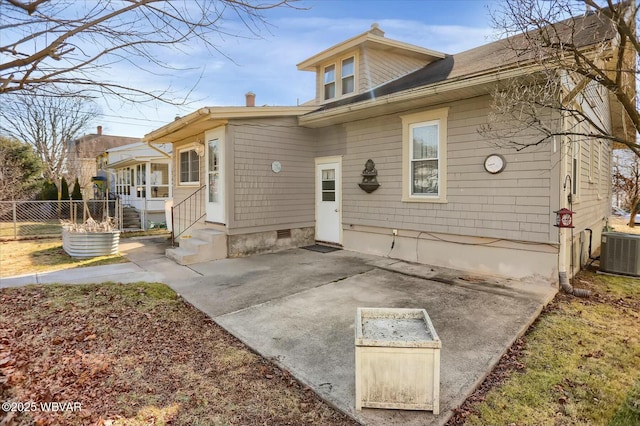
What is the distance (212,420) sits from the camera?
7.51 feet

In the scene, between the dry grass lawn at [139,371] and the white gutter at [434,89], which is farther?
the white gutter at [434,89]

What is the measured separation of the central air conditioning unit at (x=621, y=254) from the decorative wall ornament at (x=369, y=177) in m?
4.46

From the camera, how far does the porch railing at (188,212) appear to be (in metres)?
8.66

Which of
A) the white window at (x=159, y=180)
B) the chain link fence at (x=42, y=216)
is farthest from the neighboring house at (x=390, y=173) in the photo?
the white window at (x=159, y=180)

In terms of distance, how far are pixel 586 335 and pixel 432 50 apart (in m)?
9.02

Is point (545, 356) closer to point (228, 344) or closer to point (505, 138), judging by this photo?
point (228, 344)

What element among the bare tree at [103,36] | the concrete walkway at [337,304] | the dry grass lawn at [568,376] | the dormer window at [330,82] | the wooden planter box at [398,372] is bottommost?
the dry grass lawn at [568,376]

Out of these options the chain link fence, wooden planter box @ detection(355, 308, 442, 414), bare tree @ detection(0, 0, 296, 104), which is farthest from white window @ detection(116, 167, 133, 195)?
wooden planter box @ detection(355, 308, 442, 414)

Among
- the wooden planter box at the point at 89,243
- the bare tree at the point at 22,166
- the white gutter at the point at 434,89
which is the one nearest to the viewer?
the white gutter at the point at 434,89

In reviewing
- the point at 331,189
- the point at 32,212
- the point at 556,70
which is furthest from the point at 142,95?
the point at 32,212

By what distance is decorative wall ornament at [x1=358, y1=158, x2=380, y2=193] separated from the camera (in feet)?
24.3

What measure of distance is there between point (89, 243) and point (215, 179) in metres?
3.03

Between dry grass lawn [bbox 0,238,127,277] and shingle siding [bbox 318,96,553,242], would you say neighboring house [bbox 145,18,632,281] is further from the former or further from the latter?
dry grass lawn [bbox 0,238,127,277]

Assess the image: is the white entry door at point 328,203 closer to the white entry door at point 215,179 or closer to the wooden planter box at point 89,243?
the white entry door at point 215,179
